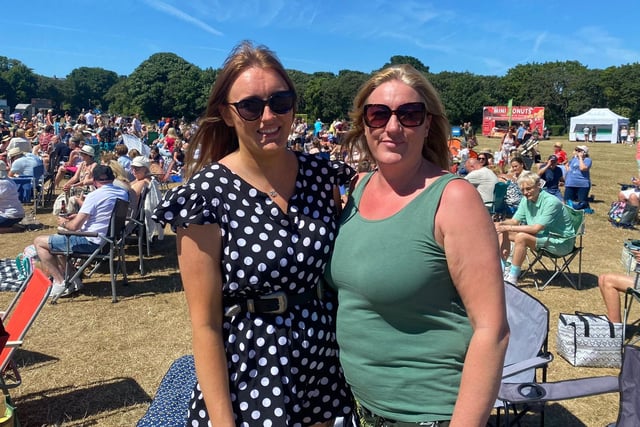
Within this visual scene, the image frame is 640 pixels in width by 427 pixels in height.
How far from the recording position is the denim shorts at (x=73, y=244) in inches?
227

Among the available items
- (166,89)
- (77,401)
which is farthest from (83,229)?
(166,89)

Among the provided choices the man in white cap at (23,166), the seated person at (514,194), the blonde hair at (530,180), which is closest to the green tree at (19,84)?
the man in white cap at (23,166)

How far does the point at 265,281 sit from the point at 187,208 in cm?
31

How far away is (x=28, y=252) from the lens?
20.0 ft

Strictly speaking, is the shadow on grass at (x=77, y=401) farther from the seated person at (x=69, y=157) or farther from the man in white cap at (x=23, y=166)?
the seated person at (x=69, y=157)

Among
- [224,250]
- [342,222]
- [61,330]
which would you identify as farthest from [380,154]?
[61,330]

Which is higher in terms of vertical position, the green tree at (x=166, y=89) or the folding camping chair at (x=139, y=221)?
the green tree at (x=166, y=89)

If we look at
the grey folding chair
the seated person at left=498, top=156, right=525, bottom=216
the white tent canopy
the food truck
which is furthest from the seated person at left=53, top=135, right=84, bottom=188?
the white tent canopy

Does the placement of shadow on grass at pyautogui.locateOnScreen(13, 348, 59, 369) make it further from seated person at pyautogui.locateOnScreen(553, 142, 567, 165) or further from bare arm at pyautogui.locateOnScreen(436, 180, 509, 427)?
seated person at pyautogui.locateOnScreen(553, 142, 567, 165)

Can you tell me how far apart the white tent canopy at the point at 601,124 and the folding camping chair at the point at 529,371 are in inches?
1884

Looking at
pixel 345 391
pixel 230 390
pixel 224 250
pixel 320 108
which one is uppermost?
pixel 320 108

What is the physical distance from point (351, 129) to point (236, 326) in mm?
866

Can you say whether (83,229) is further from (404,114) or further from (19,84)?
(19,84)

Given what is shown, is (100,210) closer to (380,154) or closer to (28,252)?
(28,252)
